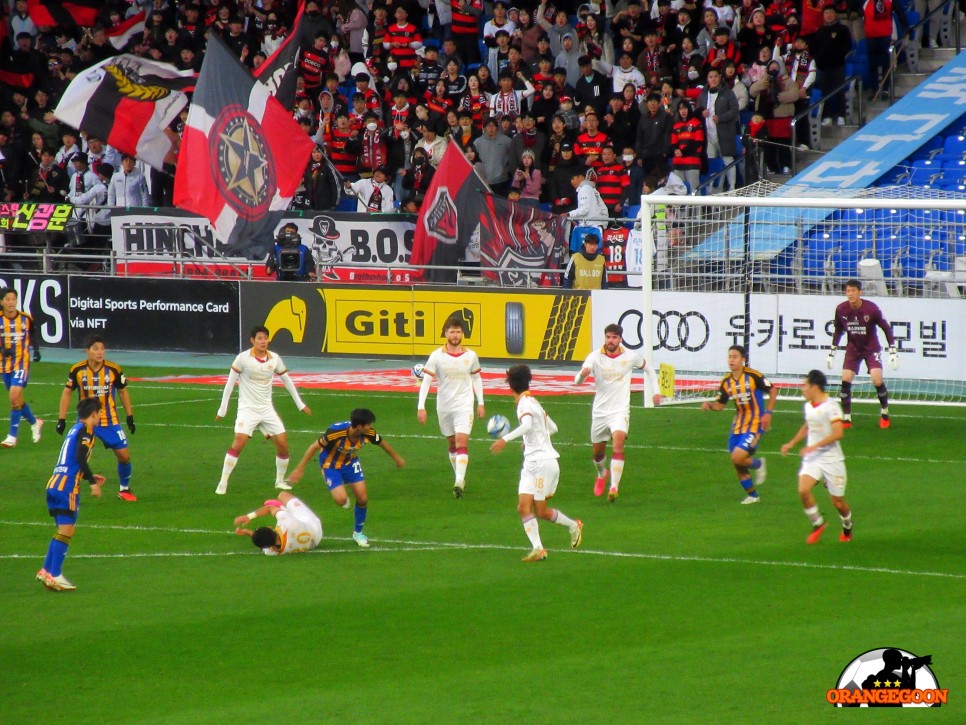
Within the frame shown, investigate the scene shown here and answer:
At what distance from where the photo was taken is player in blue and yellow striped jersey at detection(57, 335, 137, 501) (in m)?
17.4

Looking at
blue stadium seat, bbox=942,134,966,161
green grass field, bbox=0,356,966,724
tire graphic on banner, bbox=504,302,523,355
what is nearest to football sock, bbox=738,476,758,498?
green grass field, bbox=0,356,966,724

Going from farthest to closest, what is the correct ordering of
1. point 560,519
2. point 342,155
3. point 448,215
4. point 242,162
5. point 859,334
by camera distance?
point 342,155
point 242,162
point 448,215
point 859,334
point 560,519

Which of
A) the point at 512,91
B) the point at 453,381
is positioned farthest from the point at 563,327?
the point at 453,381

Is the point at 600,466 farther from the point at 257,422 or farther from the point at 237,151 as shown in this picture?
the point at 237,151

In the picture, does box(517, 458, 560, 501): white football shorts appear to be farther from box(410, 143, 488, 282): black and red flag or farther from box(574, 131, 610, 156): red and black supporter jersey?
box(574, 131, 610, 156): red and black supporter jersey

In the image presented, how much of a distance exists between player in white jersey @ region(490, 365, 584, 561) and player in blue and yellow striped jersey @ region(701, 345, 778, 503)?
3.22m

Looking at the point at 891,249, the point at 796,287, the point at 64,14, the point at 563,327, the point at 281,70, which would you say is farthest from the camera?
the point at 64,14

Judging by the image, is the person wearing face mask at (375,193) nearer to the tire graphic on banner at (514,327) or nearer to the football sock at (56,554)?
the tire graphic on banner at (514,327)

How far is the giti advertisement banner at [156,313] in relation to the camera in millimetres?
30797

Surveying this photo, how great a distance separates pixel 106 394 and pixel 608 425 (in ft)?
19.4

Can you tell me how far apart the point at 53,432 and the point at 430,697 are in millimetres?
14230

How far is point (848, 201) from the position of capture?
2177 cm

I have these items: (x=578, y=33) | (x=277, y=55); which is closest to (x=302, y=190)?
(x=277, y=55)

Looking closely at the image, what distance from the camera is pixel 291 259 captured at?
98.4ft
